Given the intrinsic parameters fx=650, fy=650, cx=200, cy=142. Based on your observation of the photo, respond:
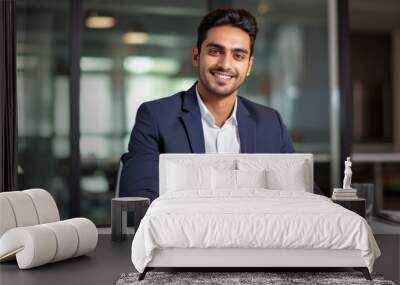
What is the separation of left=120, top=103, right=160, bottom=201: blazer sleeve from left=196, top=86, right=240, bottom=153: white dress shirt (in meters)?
0.46

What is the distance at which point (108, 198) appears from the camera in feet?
22.9

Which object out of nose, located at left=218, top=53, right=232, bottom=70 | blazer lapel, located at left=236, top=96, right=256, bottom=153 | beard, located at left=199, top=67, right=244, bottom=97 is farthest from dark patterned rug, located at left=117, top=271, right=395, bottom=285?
nose, located at left=218, top=53, right=232, bottom=70

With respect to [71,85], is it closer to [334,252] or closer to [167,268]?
[167,268]

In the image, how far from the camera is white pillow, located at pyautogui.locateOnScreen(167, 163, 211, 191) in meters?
5.27

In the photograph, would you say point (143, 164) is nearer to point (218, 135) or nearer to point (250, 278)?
point (218, 135)

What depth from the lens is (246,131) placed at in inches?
239

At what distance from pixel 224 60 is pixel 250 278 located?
105 inches

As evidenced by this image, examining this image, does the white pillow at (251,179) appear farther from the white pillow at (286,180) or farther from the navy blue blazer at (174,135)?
the navy blue blazer at (174,135)

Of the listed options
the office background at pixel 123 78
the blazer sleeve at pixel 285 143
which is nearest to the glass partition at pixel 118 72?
the office background at pixel 123 78

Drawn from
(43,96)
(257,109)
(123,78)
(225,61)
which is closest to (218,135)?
(257,109)

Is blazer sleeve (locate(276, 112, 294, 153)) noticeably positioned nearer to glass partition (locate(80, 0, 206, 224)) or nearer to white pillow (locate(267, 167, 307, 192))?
white pillow (locate(267, 167, 307, 192))

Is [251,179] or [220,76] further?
[220,76]

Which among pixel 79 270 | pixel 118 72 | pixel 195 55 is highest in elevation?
pixel 195 55

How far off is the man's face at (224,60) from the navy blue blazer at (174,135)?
18cm
